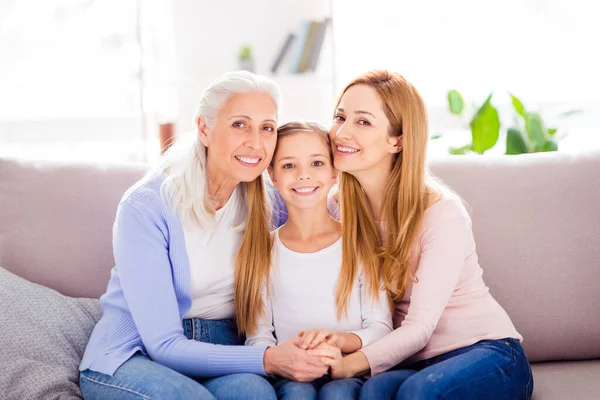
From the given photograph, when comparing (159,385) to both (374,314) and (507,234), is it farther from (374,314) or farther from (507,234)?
(507,234)

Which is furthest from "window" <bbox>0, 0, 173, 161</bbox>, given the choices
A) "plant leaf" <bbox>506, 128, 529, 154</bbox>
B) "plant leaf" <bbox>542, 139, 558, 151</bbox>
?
"plant leaf" <bbox>542, 139, 558, 151</bbox>

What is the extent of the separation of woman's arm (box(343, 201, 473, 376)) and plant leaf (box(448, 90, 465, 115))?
1.50 metres

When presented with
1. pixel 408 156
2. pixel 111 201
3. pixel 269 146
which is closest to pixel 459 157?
pixel 408 156

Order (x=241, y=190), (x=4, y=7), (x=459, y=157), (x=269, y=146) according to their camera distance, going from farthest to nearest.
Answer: (x=4, y=7) < (x=459, y=157) < (x=241, y=190) < (x=269, y=146)

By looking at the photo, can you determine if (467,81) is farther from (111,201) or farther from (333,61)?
(111,201)

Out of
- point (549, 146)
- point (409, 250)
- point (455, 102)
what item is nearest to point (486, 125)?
point (549, 146)

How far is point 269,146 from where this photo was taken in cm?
177

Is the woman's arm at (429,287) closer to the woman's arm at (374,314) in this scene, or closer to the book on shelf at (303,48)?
the woman's arm at (374,314)

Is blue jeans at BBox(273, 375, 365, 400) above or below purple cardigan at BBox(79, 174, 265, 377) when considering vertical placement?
below

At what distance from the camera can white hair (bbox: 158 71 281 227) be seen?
1.73 metres

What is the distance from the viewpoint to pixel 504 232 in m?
1.94

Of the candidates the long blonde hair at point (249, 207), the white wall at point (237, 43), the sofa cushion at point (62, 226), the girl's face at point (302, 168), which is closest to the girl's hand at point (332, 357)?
the long blonde hair at point (249, 207)

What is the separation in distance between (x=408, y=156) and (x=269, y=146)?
36 cm

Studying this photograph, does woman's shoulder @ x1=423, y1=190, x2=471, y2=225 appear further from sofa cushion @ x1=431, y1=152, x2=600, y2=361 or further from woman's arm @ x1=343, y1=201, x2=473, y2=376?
sofa cushion @ x1=431, y1=152, x2=600, y2=361
